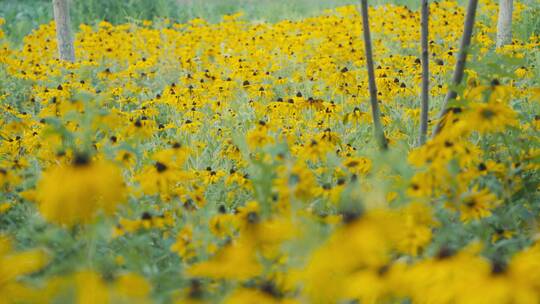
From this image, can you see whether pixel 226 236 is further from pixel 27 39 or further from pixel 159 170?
pixel 27 39

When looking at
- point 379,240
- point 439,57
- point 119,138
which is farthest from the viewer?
point 439,57

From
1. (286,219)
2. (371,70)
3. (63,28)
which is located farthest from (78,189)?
(63,28)

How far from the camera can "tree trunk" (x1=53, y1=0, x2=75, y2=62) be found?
5.36 m

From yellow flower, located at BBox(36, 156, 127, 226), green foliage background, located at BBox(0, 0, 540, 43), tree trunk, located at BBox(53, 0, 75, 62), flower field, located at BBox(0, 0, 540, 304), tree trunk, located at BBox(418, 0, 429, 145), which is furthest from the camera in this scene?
green foliage background, located at BBox(0, 0, 540, 43)

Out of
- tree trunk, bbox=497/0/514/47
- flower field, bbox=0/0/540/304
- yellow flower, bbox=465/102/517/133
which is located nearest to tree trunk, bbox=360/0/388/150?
flower field, bbox=0/0/540/304

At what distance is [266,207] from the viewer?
1.60 meters

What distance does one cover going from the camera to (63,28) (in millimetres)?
5383

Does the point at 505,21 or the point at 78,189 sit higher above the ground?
the point at 505,21

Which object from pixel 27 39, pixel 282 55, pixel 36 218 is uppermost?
pixel 27 39

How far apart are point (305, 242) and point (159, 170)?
889mm

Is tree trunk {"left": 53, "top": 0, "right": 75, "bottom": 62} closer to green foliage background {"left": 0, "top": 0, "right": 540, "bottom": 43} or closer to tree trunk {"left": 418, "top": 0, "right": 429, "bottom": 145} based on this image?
green foliage background {"left": 0, "top": 0, "right": 540, "bottom": 43}

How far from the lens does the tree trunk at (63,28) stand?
5.36 m

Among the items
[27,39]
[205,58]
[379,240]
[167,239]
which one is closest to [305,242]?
[379,240]

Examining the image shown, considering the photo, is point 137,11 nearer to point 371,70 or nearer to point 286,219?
point 371,70
